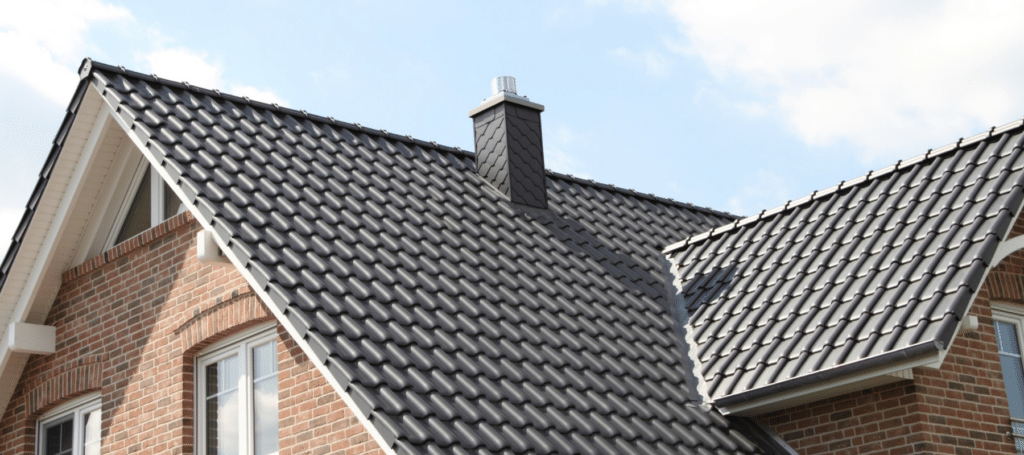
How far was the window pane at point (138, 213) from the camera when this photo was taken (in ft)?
37.8

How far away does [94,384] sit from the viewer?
1101cm

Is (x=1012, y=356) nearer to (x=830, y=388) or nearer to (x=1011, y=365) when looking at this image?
(x=1011, y=365)

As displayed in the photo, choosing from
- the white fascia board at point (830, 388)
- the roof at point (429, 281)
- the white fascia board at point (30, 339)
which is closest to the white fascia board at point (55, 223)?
the white fascia board at point (30, 339)

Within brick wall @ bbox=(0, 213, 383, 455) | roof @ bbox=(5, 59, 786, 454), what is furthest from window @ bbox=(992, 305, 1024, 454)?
brick wall @ bbox=(0, 213, 383, 455)

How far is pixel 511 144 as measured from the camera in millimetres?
13133

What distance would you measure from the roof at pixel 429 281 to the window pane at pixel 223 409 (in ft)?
5.11

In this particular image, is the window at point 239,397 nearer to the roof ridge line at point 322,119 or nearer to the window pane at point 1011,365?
the roof ridge line at point 322,119

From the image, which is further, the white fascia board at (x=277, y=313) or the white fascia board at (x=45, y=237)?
the white fascia board at (x=45, y=237)

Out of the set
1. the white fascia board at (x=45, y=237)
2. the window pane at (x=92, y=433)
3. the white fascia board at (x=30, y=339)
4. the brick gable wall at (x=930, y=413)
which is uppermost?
the white fascia board at (x=45, y=237)

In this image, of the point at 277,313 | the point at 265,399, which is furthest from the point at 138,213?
the point at 277,313

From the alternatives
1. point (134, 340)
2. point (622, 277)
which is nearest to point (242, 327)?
point (134, 340)

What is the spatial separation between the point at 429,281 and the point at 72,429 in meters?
4.53

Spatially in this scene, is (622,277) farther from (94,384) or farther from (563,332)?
(94,384)

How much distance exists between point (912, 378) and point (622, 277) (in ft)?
11.3
